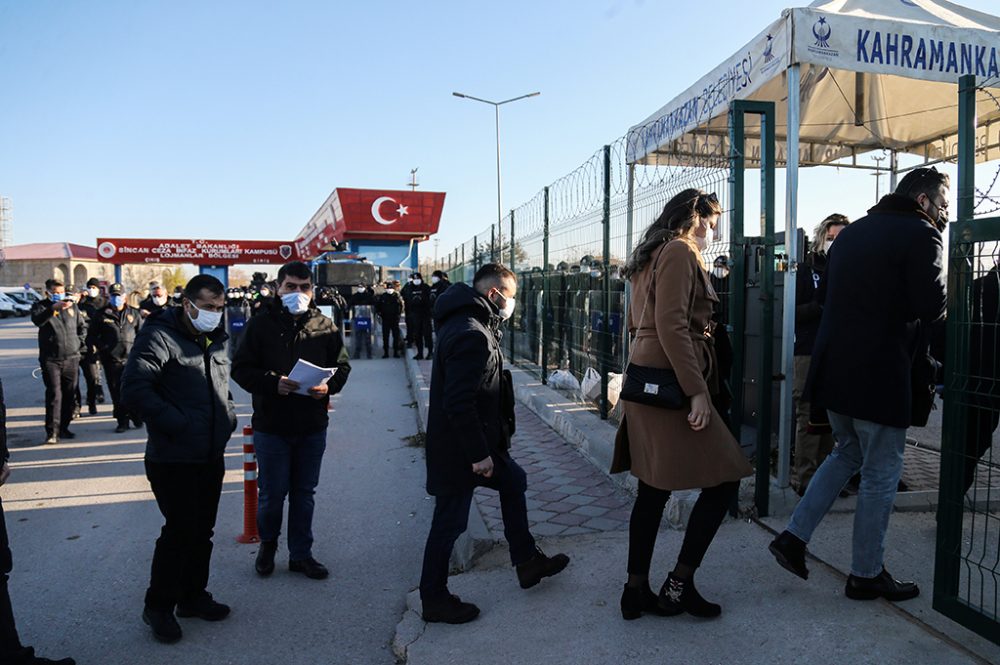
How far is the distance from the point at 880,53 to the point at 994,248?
221 centimetres

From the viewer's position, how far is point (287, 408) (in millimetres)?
4184

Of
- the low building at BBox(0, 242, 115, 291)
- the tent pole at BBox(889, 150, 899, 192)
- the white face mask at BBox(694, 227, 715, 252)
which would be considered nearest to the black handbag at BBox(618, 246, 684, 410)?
the white face mask at BBox(694, 227, 715, 252)

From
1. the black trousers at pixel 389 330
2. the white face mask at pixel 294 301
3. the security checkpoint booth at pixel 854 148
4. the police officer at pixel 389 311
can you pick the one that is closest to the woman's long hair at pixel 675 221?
the security checkpoint booth at pixel 854 148

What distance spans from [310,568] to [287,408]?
3.31 ft

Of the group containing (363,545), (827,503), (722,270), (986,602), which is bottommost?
(363,545)

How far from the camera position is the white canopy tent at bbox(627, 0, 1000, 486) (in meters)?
4.14

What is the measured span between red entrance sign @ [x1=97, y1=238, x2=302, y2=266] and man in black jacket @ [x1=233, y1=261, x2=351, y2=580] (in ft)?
150

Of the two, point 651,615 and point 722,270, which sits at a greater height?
point 722,270

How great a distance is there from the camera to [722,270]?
462 cm

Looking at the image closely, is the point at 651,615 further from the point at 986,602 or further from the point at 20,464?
the point at 20,464

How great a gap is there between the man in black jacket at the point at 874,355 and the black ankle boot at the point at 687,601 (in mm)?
438

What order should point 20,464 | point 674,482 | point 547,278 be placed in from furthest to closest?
point 547,278
point 20,464
point 674,482

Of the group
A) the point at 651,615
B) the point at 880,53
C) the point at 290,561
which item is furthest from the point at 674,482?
the point at 880,53

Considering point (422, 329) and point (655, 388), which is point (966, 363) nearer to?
point (655, 388)
